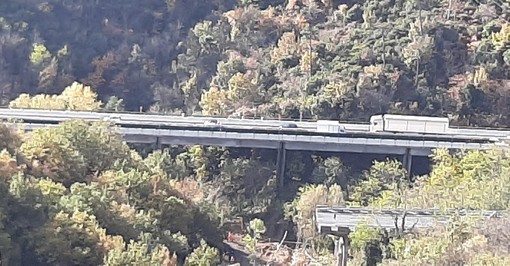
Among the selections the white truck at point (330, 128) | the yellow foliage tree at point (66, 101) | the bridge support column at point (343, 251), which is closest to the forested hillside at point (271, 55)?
the yellow foliage tree at point (66, 101)

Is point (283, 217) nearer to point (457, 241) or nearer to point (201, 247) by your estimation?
point (201, 247)

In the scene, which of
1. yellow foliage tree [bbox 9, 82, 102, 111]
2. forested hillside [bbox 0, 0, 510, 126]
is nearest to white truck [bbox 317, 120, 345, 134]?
forested hillside [bbox 0, 0, 510, 126]

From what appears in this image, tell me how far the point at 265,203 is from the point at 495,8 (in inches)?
893

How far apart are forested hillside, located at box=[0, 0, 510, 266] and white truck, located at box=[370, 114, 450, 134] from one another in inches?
98.6

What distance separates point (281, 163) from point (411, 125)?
7145mm

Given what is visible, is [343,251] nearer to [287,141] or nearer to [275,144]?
[287,141]

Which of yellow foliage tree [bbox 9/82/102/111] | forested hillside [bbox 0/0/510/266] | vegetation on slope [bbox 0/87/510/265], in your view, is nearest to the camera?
vegetation on slope [bbox 0/87/510/265]

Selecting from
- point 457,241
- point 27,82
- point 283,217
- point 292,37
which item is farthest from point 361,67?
point 457,241

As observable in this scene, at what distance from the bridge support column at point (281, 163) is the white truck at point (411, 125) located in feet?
16.1

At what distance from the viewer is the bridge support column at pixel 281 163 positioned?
47.2 metres

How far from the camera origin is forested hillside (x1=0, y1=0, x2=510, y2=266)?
26328mm

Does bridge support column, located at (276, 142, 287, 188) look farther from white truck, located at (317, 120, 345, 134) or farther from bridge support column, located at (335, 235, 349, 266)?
bridge support column, located at (335, 235, 349, 266)

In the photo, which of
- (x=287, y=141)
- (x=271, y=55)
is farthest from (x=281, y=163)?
(x=271, y=55)

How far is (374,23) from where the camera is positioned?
59.5 meters
